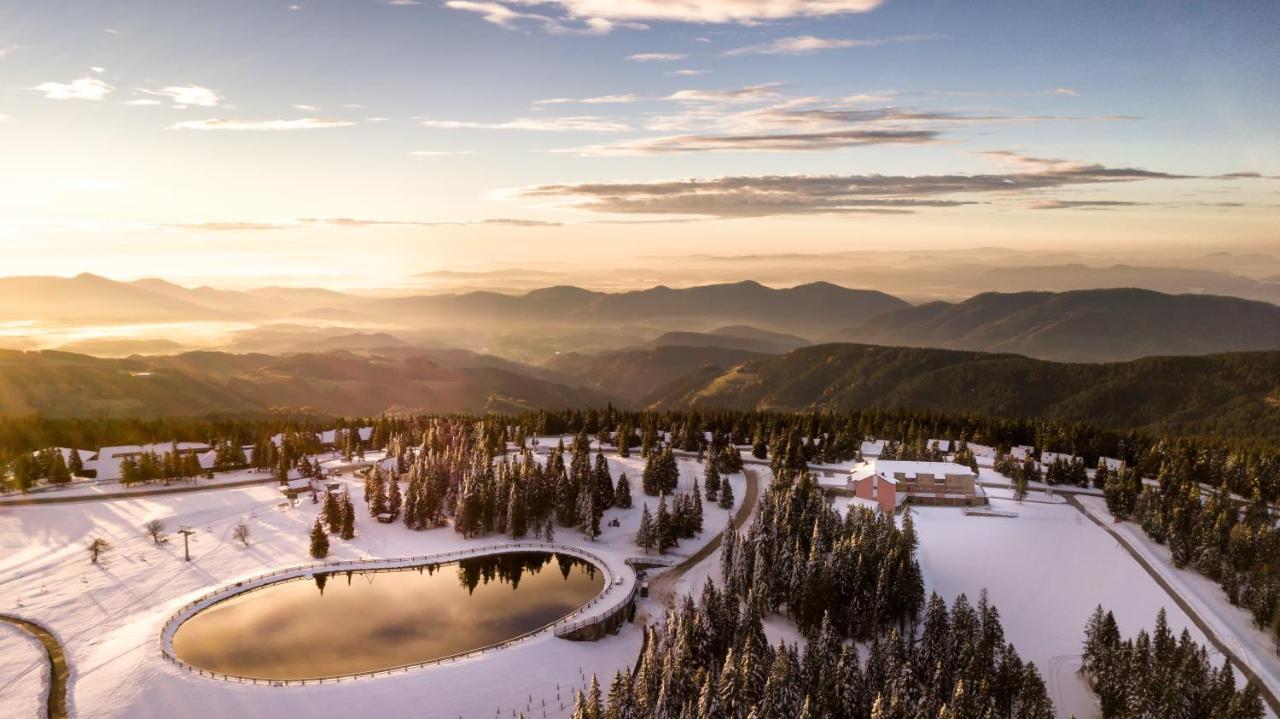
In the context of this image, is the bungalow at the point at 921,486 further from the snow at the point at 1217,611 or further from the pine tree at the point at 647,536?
the pine tree at the point at 647,536

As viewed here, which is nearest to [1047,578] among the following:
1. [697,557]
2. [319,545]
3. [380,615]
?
[697,557]

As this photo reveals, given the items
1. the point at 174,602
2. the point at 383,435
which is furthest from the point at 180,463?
the point at 174,602

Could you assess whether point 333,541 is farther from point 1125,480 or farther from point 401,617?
point 1125,480

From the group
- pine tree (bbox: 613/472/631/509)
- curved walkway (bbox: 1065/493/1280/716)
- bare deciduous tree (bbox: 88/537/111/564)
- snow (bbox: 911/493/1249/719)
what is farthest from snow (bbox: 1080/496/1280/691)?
bare deciduous tree (bbox: 88/537/111/564)

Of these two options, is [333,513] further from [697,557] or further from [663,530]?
[697,557]

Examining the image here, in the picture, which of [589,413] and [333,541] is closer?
[333,541]

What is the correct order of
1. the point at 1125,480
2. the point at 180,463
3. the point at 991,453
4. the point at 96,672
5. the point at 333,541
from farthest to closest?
the point at 991,453, the point at 180,463, the point at 1125,480, the point at 333,541, the point at 96,672
